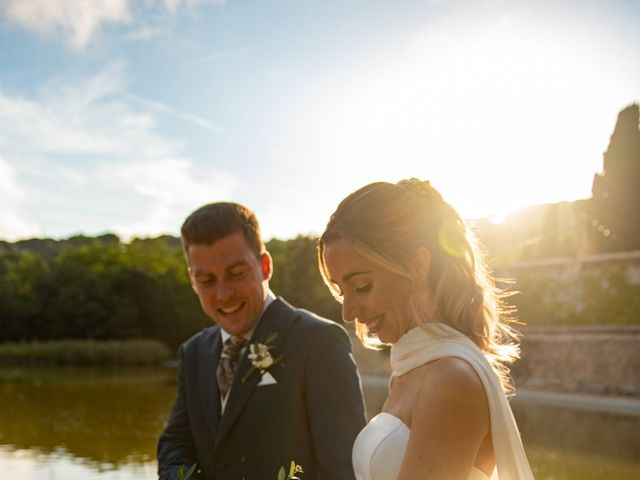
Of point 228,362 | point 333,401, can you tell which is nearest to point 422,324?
point 333,401

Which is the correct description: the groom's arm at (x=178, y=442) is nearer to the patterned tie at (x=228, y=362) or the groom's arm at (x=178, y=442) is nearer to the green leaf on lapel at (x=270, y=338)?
the patterned tie at (x=228, y=362)

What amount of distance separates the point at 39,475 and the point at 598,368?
19476 mm

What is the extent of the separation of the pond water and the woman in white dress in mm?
9922

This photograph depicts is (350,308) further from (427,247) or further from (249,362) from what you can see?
(249,362)

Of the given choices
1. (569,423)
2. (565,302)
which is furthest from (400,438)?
(565,302)

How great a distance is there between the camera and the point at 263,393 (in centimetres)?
249

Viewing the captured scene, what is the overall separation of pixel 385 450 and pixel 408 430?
71 mm

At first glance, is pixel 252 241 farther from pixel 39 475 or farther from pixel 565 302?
pixel 565 302

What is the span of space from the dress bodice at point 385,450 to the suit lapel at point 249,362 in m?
0.89

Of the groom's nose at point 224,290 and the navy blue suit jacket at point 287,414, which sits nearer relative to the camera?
the navy blue suit jacket at point 287,414

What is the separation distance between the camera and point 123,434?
14.5 m

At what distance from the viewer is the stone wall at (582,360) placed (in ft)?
77.3

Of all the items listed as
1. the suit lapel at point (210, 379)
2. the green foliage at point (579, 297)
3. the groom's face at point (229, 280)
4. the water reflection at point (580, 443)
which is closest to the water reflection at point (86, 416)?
the water reflection at point (580, 443)

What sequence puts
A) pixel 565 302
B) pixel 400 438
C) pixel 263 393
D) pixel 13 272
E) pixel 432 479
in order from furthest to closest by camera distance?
pixel 13 272 → pixel 565 302 → pixel 263 393 → pixel 400 438 → pixel 432 479
